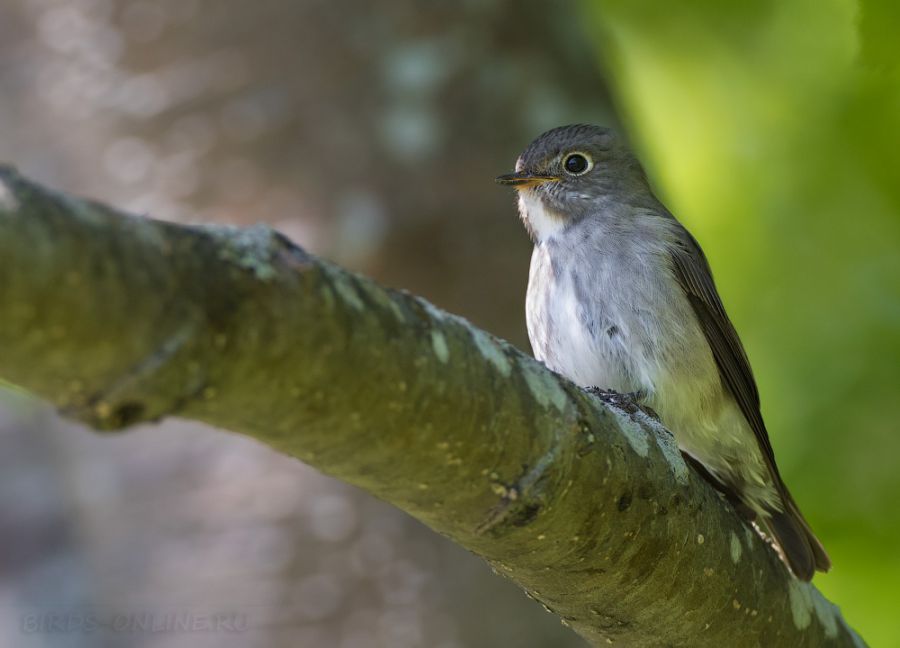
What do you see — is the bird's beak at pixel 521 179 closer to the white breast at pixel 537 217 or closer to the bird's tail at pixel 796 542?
the white breast at pixel 537 217

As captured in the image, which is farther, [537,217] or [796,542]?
[537,217]

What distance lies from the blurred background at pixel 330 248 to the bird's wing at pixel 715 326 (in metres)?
0.60

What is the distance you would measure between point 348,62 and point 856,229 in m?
2.60

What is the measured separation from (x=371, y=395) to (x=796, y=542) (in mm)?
2680

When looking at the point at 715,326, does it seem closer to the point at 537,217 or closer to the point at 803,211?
the point at 537,217

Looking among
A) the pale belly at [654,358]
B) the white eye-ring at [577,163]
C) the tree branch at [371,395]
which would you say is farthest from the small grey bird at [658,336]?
the tree branch at [371,395]

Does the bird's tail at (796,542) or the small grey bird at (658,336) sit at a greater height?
the small grey bird at (658,336)

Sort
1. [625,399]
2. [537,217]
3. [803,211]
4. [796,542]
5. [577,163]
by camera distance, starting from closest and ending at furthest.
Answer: [625,399], [796,542], [537,217], [577,163], [803,211]

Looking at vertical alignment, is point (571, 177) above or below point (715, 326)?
above

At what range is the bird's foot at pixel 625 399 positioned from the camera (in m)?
2.94

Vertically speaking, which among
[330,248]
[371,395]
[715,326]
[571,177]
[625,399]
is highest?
[571,177]

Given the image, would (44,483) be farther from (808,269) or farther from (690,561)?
(808,269)

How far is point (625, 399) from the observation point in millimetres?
3506

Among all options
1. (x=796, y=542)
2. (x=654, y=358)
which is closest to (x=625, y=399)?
(x=654, y=358)
